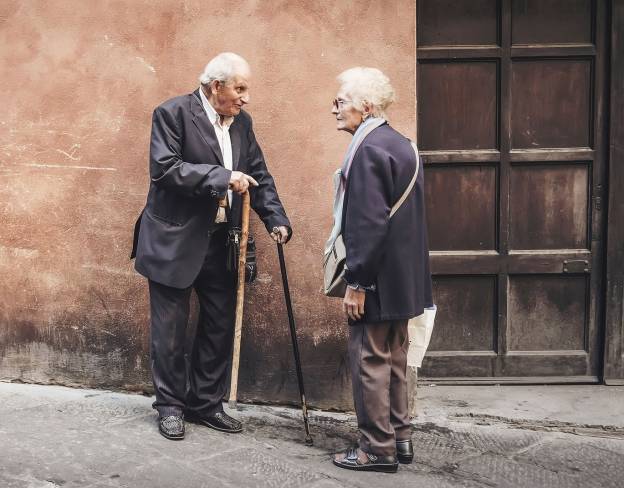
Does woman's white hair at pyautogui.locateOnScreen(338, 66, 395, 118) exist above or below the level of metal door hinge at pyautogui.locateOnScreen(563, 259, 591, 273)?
above

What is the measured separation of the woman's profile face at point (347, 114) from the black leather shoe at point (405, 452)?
1.47m

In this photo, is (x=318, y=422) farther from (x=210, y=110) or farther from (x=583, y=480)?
(x=210, y=110)

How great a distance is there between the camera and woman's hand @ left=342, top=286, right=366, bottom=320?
3943mm

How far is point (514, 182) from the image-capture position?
17.1ft

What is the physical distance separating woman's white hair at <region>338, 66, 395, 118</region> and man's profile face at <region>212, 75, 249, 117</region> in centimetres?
Answer: 55

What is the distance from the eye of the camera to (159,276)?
435 centimetres

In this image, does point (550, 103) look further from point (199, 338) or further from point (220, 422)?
point (220, 422)

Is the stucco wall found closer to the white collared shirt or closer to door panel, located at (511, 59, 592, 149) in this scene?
the white collared shirt

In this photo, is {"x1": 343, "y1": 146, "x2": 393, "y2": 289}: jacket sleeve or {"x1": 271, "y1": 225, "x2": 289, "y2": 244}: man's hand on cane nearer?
{"x1": 343, "y1": 146, "x2": 393, "y2": 289}: jacket sleeve

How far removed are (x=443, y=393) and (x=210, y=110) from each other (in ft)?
6.95

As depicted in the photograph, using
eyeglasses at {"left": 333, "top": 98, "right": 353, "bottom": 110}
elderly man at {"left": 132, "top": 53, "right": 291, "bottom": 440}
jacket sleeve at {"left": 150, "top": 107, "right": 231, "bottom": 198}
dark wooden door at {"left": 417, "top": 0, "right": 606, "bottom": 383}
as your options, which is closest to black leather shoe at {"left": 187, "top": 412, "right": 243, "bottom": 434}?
elderly man at {"left": 132, "top": 53, "right": 291, "bottom": 440}

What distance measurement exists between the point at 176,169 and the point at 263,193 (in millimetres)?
553

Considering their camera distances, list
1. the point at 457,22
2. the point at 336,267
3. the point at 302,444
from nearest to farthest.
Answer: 1. the point at 336,267
2. the point at 302,444
3. the point at 457,22

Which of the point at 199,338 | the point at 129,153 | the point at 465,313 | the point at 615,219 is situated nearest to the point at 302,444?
the point at 199,338
